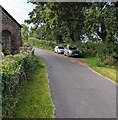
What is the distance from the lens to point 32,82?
706 inches

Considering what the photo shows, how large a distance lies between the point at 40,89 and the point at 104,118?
546 cm

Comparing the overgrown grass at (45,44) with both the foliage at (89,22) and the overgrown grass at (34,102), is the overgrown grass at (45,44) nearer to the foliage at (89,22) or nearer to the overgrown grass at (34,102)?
the foliage at (89,22)

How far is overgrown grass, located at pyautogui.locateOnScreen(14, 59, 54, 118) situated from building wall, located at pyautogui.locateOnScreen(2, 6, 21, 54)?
49.1ft

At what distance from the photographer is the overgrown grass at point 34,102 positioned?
37.1 ft

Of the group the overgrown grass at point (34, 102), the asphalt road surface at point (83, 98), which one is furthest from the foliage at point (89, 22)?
the overgrown grass at point (34, 102)

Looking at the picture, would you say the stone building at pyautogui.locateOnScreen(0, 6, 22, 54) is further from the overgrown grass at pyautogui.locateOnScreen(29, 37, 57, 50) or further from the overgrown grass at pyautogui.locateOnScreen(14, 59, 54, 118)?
the overgrown grass at pyautogui.locateOnScreen(29, 37, 57, 50)

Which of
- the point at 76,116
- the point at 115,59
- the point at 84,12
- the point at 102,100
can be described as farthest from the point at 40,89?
the point at 84,12

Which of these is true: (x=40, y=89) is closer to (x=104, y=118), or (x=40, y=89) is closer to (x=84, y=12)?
(x=104, y=118)

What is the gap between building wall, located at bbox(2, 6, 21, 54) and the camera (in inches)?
1216

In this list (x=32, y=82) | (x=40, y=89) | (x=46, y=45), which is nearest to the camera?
(x=40, y=89)

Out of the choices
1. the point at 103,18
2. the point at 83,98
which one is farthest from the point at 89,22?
the point at 83,98

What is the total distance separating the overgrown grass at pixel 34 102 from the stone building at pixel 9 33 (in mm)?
14822

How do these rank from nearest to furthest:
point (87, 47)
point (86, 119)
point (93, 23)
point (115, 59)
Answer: point (86, 119) < point (115, 59) < point (93, 23) < point (87, 47)

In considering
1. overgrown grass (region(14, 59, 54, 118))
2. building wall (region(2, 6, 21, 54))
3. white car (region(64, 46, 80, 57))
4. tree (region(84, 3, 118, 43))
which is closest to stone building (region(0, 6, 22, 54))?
building wall (region(2, 6, 21, 54))
